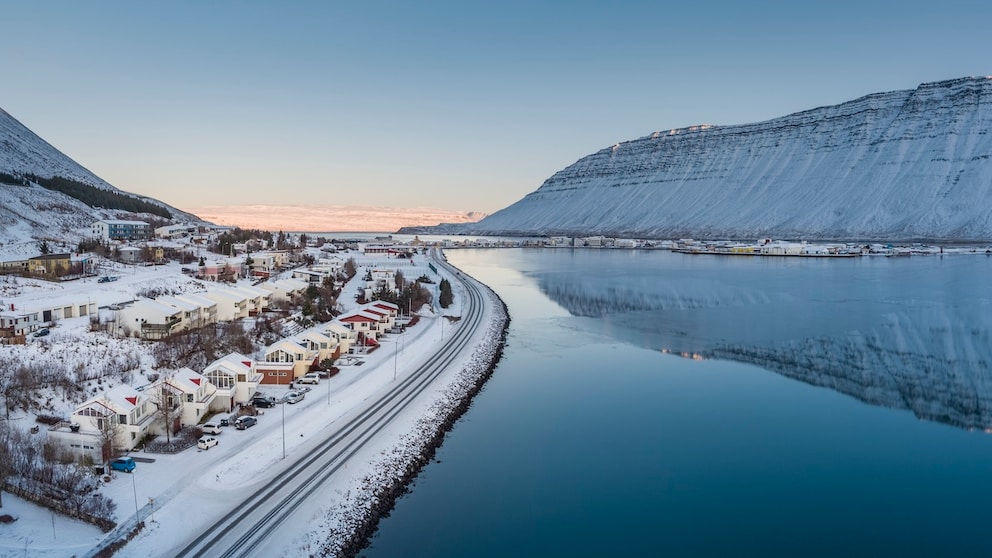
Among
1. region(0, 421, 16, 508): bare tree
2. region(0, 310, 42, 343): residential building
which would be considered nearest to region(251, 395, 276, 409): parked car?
region(0, 421, 16, 508): bare tree

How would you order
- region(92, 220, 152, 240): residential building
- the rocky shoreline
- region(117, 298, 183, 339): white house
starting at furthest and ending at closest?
1. region(92, 220, 152, 240): residential building
2. region(117, 298, 183, 339): white house
3. the rocky shoreline

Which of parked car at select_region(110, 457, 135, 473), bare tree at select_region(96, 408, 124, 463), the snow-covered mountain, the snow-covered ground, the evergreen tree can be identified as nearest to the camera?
the snow-covered ground

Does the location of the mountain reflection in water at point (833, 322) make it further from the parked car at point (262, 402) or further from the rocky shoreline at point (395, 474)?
the parked car at point (262, 402)

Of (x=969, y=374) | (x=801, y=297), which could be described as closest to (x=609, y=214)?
(x=801, y=297)

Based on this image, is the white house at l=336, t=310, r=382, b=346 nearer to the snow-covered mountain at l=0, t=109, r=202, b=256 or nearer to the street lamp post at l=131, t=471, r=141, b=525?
the street lamp post at l=131, t=471, r=141, b=525

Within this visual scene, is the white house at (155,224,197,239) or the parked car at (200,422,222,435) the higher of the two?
the white house at (155,224,197,239)

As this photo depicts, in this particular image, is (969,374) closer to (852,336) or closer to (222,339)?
(852,336)

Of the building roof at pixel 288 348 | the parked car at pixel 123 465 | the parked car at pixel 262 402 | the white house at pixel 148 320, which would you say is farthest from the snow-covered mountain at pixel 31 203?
the parked car at pixel 123 465
